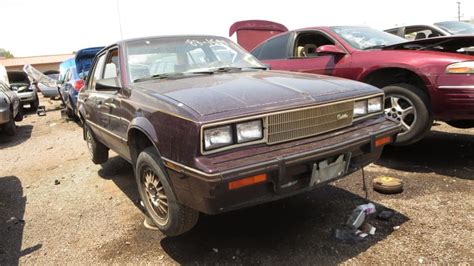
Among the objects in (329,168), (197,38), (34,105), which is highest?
(197,38)

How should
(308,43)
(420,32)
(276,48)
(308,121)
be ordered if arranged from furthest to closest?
(420,32), (276,48), (308,43), (308,121)

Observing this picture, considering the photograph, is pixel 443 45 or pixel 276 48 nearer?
pixel 443 45

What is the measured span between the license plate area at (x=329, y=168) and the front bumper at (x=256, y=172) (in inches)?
1.6

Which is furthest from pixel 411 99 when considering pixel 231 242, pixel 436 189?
pixel 231 242

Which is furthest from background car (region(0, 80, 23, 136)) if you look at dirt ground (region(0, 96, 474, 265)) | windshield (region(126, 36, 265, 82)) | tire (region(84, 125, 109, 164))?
windshield (region(126, 36, 265, 82))

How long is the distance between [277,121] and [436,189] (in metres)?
2.19

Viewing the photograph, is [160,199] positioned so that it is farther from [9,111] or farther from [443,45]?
[9,111]

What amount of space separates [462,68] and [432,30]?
13.6ft

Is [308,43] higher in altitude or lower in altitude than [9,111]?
higher

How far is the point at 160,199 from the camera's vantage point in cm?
313

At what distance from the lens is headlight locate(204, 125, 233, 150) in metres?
2.47

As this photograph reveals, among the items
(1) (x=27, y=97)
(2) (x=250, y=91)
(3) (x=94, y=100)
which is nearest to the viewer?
(2) (x=250, y=91)

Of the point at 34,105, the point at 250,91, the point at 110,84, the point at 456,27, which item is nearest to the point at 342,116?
the point at 250,91

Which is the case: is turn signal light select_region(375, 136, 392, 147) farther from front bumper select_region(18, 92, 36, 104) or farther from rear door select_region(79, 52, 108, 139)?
front bumper select_region(18, 92, 36, 104)
